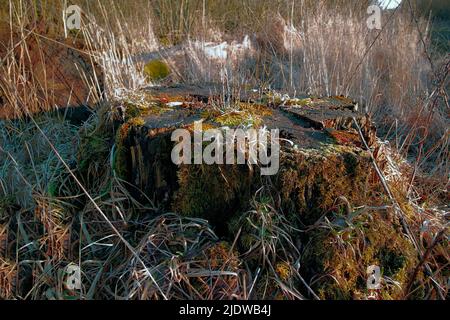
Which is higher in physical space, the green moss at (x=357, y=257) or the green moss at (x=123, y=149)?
the green moss at (x=123, y=149)

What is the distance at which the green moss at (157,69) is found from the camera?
15.1ft

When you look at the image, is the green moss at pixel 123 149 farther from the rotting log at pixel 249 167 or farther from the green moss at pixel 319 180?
the green moss at pixel 319 180

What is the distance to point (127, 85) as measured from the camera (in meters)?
3.58

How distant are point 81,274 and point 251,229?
2.62ft

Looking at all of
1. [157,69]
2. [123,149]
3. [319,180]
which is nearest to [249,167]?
[319,180]

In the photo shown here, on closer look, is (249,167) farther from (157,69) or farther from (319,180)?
(157,69)

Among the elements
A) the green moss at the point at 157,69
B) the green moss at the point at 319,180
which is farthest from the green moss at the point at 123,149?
the green moss at the point at 157,69

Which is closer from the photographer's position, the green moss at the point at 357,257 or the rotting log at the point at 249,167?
the green moss at the point at 357,257

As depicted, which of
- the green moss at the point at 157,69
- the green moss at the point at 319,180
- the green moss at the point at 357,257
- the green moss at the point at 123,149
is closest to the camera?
the green moss at the point at 357,257

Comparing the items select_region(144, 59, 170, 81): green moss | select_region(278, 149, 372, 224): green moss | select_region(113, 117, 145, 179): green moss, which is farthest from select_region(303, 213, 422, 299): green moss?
select_region(144, 59, 170, 81): green moss

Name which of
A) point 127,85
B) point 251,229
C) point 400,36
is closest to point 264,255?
point 251,229

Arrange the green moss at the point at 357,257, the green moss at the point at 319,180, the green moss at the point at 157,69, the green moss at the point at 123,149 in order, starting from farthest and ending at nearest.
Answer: the green moss at the point at 157,69, the green moss at the point at 123,149, the green moss at the point at 319,180, the green moss at the point at 357,257
